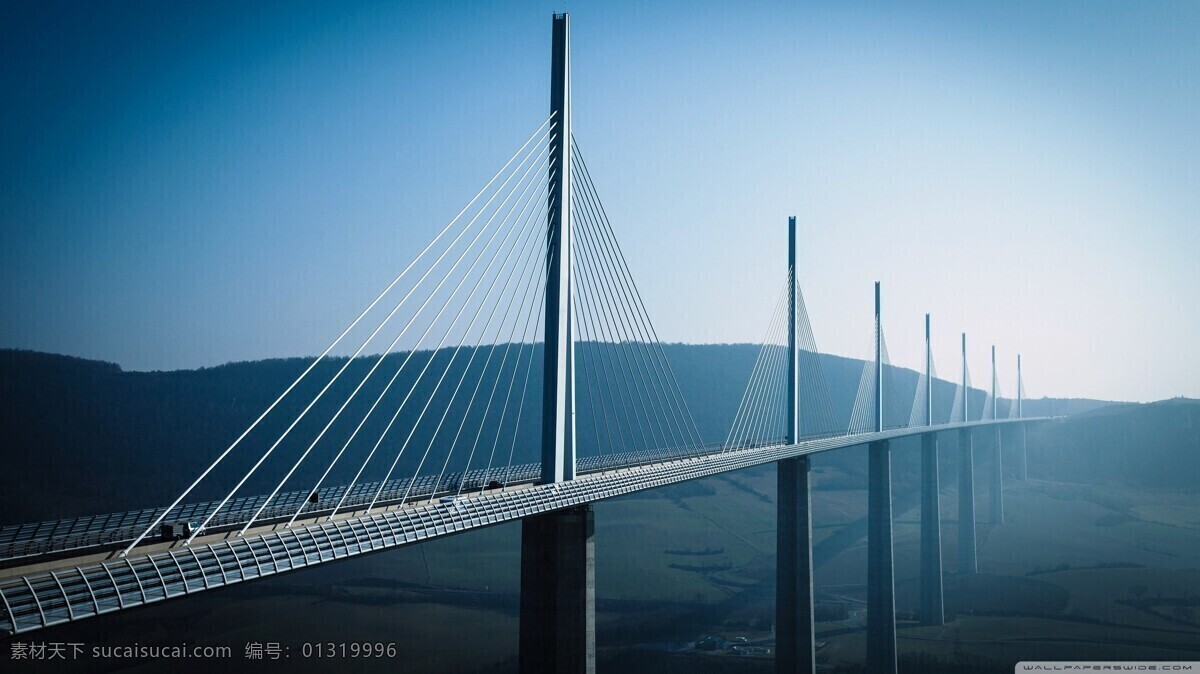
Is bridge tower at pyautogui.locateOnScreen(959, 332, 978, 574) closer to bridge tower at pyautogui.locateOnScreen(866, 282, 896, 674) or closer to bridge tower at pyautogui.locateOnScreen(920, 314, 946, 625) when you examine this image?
bridge tower at pyautogui.locateOnScreen(920, 314, 946, 625)

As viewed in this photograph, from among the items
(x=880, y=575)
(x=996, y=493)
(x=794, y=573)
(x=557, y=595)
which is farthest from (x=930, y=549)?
(x=557, y=595)

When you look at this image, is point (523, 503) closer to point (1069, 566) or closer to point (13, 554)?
point (13, 554)

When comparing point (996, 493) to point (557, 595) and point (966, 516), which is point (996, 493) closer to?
point (966, 516)

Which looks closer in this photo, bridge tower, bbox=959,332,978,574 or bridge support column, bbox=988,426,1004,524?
bridge tower, bbox=959,332,978,574

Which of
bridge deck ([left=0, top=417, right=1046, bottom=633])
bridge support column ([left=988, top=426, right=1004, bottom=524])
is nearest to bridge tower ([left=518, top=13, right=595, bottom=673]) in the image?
bridge deck ([left=0, top=417, right=1046, bottom=633])

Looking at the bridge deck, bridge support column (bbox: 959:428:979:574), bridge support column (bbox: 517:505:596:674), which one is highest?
the bridge deck

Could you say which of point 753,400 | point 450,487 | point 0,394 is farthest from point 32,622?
point 0,394
